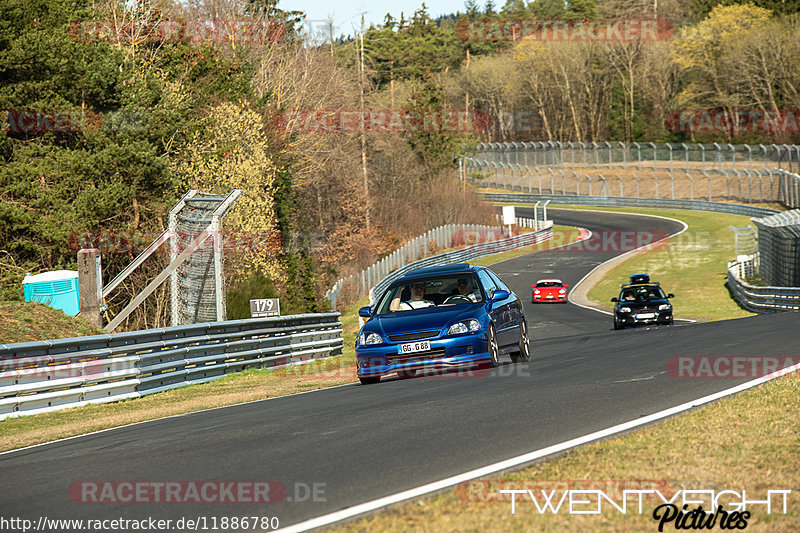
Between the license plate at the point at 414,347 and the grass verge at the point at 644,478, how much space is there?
527 centimetres

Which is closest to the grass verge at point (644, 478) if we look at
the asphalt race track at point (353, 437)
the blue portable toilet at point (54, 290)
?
the asphalt race track at point (353, 437)

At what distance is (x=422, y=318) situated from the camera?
534 inches

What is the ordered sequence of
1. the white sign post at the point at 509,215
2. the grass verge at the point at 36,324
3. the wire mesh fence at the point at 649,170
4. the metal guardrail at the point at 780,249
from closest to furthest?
the grass verge at the point at 36,324
the metal guardrail at the point at 780,249
the wire mesh fence at the point at 649,170
the white sign post at the point at 509,215

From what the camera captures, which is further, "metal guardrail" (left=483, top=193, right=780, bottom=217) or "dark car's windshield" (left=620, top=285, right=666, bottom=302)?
"metal guardrail" (left=483, top=193, right=780, bottom=217)

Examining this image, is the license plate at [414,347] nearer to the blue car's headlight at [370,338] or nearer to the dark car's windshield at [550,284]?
the blue car's headlight at [370,338]

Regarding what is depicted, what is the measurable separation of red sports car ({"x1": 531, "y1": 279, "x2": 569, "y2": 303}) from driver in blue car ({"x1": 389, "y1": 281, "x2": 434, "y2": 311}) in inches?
1267

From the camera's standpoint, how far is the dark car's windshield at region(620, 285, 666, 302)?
3028 cm

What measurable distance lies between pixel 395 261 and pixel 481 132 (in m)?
84.2

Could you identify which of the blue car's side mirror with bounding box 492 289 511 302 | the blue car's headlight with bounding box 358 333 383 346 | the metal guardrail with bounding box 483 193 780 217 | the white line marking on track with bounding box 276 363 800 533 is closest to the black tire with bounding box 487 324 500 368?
the blue car's side mirror with bounding box 492 289 511 302

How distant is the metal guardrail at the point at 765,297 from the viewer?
31.9 metres

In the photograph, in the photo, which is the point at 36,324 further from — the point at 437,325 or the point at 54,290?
the point at 437,325

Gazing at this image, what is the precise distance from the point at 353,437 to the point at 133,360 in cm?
782

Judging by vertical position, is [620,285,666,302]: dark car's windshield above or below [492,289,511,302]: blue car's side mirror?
below

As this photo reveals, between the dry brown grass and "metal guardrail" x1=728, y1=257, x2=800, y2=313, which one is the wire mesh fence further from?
"metal guardrail" x1=728, y1=257, x2=800, y2=313
